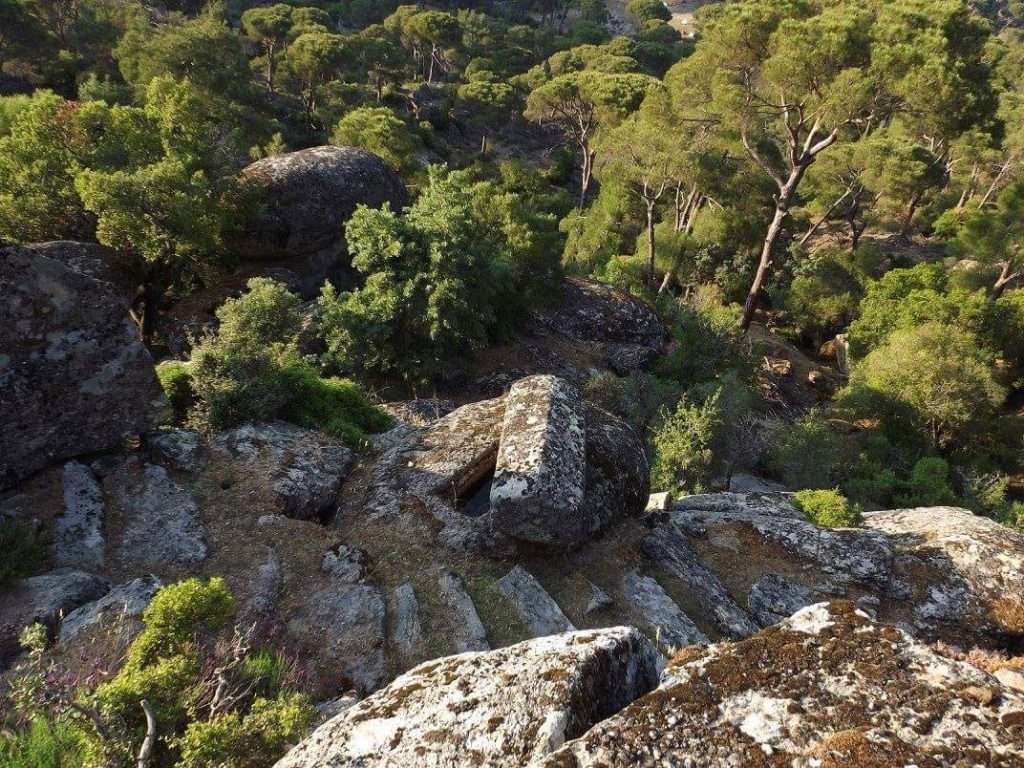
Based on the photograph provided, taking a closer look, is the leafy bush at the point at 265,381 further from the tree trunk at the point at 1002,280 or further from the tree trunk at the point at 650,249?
the tree trunk at the point at 1002,280

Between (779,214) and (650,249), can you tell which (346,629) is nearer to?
(779,214)

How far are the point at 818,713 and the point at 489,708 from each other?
2429 mm

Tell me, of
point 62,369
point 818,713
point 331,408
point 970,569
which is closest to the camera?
point 818,713

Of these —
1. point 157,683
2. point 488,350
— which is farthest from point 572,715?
point 488,350

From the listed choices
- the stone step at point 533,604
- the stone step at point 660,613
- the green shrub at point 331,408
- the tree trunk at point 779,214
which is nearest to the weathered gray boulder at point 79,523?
the green shrub at point 331,408

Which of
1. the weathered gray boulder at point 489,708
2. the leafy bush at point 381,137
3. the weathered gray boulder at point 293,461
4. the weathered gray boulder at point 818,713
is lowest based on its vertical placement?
the weathered gray boulder at point 293,461

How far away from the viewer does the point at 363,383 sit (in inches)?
803

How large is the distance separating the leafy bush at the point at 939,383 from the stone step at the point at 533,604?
20559mm

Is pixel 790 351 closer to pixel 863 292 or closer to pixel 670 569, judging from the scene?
pixel 863 292

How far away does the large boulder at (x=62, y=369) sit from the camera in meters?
9.07

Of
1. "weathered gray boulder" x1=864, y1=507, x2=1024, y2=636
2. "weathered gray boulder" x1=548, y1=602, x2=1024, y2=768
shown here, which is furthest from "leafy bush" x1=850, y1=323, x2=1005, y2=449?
"weathered gray boulder" x1=548, y1=602, x2=1024, y2=768

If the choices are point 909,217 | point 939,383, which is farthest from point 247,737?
point 909,217

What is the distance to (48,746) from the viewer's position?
15.5 feet

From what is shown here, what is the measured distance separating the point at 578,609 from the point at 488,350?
15.8m
